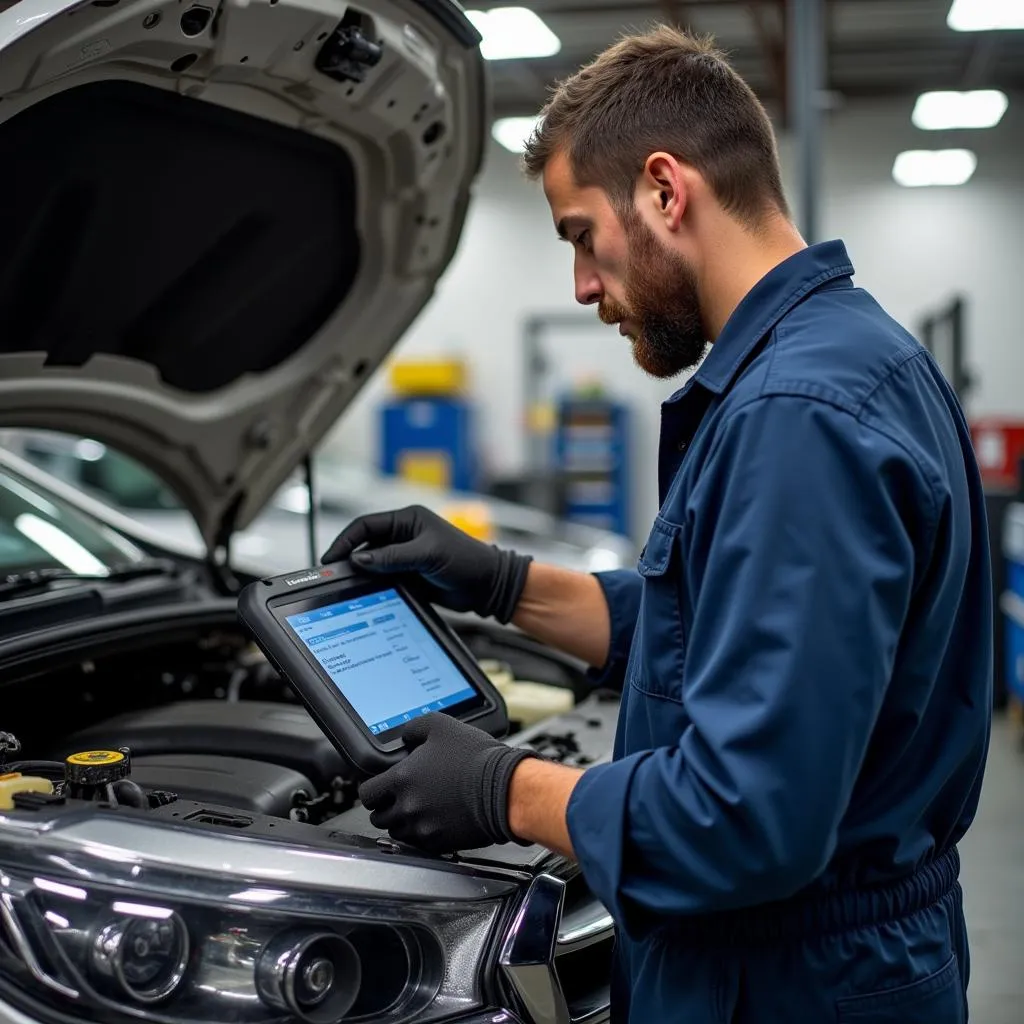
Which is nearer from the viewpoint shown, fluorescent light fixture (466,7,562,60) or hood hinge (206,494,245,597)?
hood hinge (206,494,245,597)

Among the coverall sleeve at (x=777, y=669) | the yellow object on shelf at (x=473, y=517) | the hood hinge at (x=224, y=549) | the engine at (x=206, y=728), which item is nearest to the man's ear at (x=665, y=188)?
the coverall sleeve at (x=777, y=669)

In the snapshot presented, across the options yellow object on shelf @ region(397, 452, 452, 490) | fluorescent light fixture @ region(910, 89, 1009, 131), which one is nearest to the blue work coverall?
fluorescent light fixture @ region(910, 89, 1009, 131)

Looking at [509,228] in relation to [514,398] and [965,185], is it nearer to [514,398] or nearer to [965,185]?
[514,398]

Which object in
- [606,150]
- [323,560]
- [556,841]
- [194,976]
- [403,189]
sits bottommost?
[194,976]

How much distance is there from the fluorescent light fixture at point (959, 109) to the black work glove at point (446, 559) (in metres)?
8.13

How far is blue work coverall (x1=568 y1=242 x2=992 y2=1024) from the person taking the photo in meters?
0.96

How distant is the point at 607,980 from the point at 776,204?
2.99 feet

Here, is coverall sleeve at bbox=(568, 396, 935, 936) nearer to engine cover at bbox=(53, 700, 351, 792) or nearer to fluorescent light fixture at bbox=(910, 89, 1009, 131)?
engine cover at bbox=(53, 700, 351, 792)

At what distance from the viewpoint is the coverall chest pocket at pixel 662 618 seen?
3.67 ft

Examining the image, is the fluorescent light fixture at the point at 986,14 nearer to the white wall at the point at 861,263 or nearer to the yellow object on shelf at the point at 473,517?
the white wall at the point at 861,263

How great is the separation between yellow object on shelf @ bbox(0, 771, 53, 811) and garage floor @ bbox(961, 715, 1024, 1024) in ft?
7.05

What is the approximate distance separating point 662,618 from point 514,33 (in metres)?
7.03

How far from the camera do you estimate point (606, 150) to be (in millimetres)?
1214

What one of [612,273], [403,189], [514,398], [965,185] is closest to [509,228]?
[514,398]
